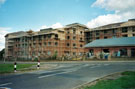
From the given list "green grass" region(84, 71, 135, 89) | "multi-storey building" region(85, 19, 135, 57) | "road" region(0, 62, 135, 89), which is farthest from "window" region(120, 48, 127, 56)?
"green grass" region(84, 71, 135, 89)

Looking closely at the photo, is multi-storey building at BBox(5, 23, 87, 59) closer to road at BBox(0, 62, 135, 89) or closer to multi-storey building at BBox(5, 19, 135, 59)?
multi-storey building at BBox(5, 19, 135, 59)

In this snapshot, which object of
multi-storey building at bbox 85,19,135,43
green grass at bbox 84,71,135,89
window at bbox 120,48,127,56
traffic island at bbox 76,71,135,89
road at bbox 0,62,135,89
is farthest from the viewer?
multi-storey building at bbox 85,19,135,43

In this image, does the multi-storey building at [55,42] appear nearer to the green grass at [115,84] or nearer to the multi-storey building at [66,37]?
the multi-storey building at [66,37]

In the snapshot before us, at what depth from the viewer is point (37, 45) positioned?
2323 inches

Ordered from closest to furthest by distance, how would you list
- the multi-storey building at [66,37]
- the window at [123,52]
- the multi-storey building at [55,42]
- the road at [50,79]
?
the road at [50,79] → the window at [123,52] → the multi-storey building at [66,37] → the multi-storey building at [55,42]

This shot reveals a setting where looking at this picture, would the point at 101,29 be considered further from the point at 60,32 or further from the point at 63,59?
the point at 63,59

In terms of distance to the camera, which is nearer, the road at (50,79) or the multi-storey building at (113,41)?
the road at (50,79)

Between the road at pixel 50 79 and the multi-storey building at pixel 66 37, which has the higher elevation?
the multi-storey building at pixel 66 37

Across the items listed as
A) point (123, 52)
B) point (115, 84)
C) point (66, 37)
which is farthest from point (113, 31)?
point (115, 84)

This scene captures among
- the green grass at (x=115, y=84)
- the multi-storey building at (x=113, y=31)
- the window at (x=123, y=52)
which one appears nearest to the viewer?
the green grass at (x=115, y=84)

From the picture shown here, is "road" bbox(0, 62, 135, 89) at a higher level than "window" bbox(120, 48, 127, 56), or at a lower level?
lower

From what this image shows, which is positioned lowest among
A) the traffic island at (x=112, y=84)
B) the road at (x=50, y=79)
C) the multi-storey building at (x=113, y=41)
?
the road at (x=50, y=79)

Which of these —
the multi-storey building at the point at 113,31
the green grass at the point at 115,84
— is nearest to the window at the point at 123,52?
the multi-storey building at the point at 113,31

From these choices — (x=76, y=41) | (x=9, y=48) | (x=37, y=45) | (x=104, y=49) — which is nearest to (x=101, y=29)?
(x=76, y=41)
